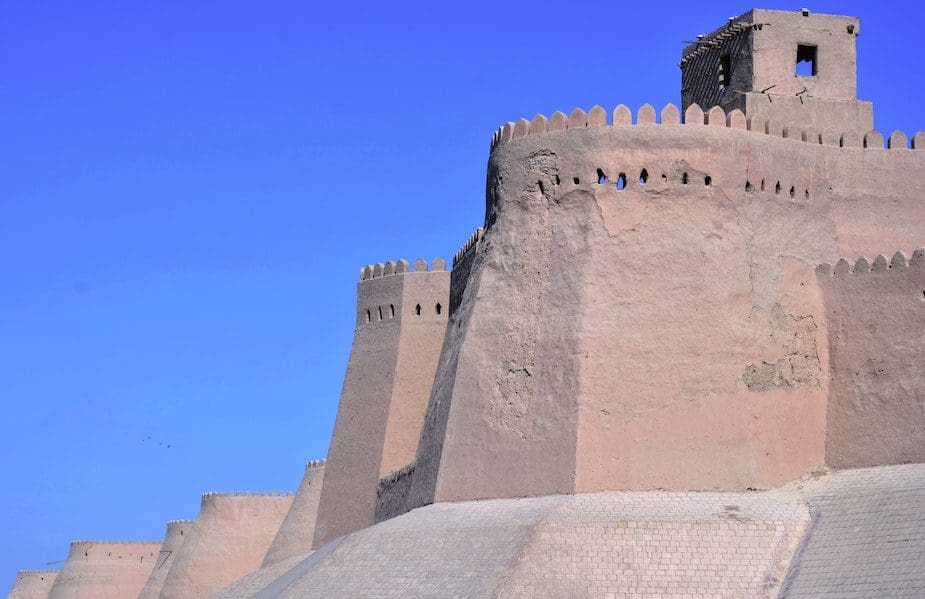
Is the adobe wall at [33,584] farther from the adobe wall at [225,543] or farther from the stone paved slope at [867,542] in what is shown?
the stone paved slope at [867,542]

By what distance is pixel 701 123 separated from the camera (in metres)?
29.0

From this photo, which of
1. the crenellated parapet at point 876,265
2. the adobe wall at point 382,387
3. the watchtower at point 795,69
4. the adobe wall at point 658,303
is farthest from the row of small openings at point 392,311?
the crenellated parapet at point 876,265

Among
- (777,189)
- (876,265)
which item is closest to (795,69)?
(777,189)

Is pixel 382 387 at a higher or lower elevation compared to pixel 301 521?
higher

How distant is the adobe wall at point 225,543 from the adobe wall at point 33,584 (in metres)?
17.3

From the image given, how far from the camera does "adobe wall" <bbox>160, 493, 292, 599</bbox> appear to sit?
47.0m

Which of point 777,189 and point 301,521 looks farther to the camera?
point 301,521

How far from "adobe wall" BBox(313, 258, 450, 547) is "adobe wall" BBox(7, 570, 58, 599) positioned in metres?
28.6

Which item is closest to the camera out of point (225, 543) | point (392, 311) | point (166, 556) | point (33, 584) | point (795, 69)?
point (795, 69)

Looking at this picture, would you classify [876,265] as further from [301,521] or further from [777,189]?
[301,521]

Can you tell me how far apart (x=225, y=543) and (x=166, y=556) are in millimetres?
6052

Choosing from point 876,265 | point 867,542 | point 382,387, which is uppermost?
point 382,387

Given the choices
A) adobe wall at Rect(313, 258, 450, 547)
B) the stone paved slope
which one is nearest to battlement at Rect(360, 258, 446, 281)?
adobe wall at Rect(313, 258, 450, 547)

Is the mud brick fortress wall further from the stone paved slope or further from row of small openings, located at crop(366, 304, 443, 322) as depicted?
row of small openings, located at crop(366, 304, 443, 322)
